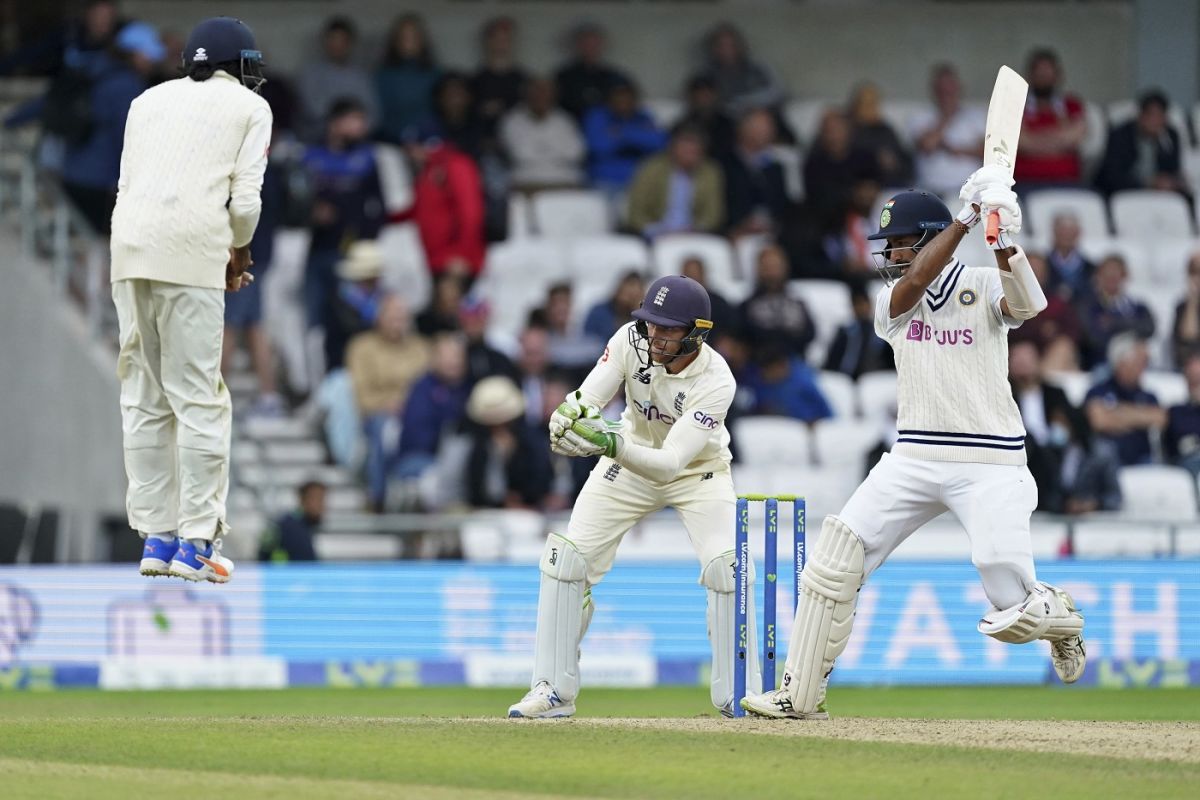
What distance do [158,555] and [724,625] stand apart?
262 centimetres

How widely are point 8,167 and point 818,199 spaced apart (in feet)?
21.9

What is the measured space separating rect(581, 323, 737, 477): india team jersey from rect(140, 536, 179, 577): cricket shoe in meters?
1.88

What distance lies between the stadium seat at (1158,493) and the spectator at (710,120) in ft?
15.3

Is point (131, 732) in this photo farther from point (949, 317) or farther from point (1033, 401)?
point (1033, 401)

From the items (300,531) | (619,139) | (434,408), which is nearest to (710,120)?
(619,139)

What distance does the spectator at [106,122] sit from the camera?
15.3 meters

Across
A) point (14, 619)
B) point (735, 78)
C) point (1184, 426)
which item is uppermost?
point (735, 78)

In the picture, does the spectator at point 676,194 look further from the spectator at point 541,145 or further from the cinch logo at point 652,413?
the cinch logo at point 652,413

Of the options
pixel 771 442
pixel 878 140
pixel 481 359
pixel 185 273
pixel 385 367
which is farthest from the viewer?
pixel 878 140

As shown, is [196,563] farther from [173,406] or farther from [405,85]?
[405,85]

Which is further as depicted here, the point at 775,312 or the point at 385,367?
the point at 775,312

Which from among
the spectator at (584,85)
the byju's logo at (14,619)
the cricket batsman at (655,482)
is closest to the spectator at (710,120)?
the spectator at (584,85)

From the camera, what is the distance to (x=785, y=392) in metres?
15.3

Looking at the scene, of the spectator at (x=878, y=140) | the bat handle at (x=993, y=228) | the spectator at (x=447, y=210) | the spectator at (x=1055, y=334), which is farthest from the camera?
the spectator at (x=878, y=140)
